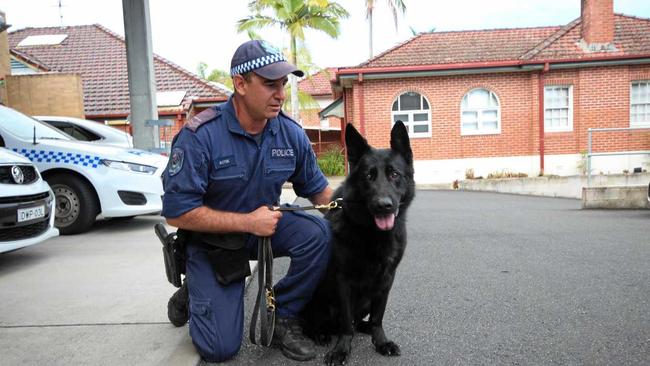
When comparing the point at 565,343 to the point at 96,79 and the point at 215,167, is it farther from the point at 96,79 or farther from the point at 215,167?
the point at 96,79

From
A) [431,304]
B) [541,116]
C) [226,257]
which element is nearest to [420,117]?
[541,116]

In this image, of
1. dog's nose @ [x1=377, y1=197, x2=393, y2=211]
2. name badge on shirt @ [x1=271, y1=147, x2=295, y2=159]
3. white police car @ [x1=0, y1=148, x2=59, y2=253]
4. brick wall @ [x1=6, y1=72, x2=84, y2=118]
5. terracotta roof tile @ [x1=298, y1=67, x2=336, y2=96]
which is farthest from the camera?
terracotta roof tile @ [x1=298, y1=67, x2=336, y2=96]

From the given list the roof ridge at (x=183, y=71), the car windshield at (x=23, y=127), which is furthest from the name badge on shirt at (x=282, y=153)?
the roof ridge at (x=183, y=71)

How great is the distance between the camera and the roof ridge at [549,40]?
17.1 m

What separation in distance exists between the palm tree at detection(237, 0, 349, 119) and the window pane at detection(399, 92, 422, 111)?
3644 millimetres

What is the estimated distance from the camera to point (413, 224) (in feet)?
25.9

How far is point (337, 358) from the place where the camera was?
261 centimetres

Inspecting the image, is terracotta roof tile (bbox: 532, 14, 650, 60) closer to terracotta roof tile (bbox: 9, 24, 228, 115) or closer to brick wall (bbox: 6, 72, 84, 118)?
terracotta roof tile (bbox: 9, 24, 228, 115)

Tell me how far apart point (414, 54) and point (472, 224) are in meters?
11.8

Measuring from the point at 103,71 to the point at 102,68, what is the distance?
0.28 metres

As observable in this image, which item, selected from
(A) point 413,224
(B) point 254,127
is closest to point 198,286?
(B) point 254,127

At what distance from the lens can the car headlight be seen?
6207mm

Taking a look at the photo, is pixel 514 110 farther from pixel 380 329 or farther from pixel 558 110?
pixel 380 329

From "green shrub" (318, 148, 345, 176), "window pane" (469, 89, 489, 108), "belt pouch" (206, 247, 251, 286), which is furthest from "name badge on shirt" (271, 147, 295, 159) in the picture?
"green shrub" (318, 148, 345, 176)
